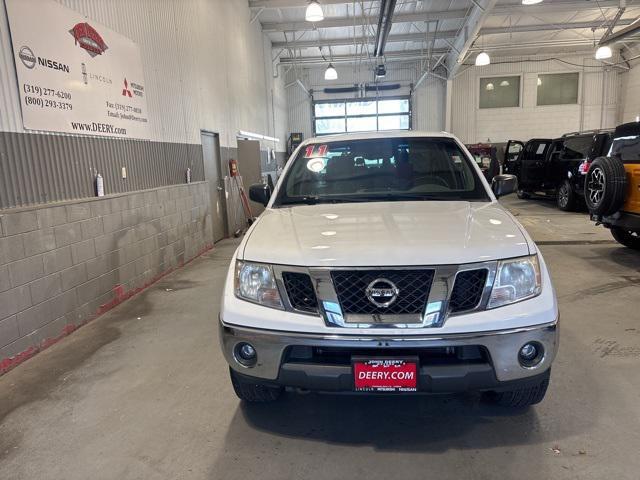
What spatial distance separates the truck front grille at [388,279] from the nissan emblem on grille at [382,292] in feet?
0.05

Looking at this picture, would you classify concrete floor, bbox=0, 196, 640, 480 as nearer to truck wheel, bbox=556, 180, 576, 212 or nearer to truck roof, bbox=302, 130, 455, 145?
truck roof, bbox=302, 130, 455, 145

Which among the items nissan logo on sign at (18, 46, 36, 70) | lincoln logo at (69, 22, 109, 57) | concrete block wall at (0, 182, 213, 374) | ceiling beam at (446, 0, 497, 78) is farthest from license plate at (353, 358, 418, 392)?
ceiling beam at (446, 0, 497, 78)

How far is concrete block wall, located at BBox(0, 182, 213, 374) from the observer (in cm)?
340

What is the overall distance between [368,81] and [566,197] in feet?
36.7

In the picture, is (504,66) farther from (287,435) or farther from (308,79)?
(287,435)

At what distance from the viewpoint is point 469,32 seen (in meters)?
13.1

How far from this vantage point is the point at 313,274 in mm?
2039

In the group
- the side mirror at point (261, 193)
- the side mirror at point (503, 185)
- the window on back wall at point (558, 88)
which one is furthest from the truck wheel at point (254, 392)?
the window on back wall at point (558, 88)

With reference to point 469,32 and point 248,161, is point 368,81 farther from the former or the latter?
point 248,161

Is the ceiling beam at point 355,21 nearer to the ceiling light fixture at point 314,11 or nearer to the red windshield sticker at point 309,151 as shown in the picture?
Result: the ceiling light fixture at point 314,11

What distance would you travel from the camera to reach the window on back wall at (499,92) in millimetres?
19469

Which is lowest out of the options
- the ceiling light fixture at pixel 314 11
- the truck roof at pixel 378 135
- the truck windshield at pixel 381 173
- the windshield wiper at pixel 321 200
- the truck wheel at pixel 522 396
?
the truck wheel at pixel 522 396

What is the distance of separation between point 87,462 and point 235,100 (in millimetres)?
8910

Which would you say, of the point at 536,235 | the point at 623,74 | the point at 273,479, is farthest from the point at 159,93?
the point at 623,74
